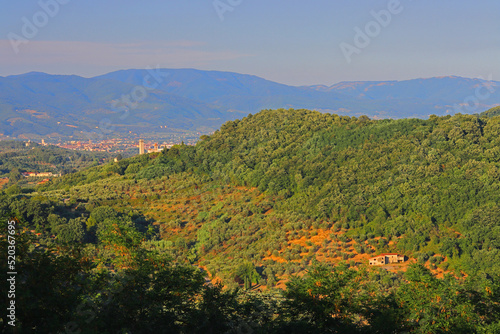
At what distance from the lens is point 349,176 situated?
44.0m

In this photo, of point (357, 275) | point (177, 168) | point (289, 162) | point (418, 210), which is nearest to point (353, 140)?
point (289, 162)

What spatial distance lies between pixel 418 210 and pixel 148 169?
3134 centimetres

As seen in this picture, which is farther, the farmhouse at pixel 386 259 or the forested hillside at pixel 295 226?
the farmhouse at pixel 386 259

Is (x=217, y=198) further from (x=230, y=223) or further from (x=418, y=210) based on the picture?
(x=418, y=210)

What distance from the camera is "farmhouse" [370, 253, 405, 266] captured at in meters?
31.3

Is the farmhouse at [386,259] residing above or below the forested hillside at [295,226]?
below

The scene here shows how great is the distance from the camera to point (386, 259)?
103 feet

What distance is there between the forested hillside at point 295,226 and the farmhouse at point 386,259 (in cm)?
77

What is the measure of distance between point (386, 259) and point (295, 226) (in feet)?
27.8

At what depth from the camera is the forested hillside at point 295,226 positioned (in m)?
13.5

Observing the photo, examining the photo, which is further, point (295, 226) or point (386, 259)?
point (295, 226)

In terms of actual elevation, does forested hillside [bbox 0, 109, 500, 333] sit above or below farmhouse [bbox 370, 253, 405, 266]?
above

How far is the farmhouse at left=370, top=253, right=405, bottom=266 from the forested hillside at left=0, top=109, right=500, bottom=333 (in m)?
0.77

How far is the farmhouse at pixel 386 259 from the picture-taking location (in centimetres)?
3131
